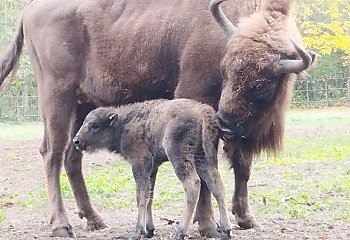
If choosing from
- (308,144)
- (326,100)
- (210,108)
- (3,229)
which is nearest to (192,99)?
(210,108)

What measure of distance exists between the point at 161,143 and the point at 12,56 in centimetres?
335

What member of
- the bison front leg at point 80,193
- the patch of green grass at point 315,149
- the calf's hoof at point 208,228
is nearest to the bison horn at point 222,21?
the calf's hoof at point 208,228

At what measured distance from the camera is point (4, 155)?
18.0 metres

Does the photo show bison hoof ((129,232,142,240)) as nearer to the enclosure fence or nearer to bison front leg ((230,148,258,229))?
bison front leg ((230,148,258,229))

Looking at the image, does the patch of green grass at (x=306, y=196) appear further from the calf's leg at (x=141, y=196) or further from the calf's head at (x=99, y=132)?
the calf's head at (x=99, y=132)

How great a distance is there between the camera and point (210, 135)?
5938mm

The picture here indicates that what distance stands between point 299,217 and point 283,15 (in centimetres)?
248

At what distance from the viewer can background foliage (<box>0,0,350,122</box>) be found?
1505 inches

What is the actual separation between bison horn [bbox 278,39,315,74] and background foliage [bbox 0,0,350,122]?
31.6m

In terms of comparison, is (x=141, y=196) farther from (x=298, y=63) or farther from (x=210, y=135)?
(x=298, y=63)

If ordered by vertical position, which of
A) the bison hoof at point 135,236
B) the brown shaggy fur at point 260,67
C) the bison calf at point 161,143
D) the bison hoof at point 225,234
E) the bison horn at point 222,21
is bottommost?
the bison hoof at point 135,236

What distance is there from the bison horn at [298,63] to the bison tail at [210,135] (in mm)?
706

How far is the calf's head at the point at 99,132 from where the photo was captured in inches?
255

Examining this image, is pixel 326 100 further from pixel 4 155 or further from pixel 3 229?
pixel 3 229
